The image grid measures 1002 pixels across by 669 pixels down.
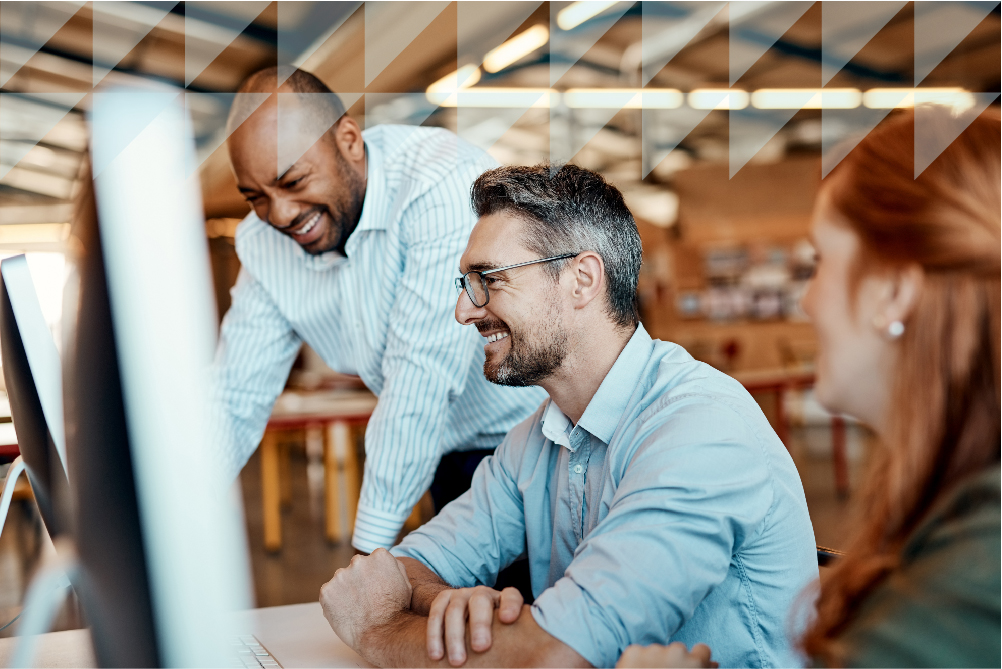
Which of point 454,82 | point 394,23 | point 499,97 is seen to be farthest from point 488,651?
point 499,97

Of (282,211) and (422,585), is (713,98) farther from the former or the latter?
(422,585)

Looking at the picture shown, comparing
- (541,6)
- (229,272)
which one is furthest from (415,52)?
(229,272)

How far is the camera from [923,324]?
70 cm

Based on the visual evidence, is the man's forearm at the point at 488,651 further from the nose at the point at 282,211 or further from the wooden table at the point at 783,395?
the wooden table at the point at 783,395

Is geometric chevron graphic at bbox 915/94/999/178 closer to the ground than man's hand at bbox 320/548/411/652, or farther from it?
farther from it

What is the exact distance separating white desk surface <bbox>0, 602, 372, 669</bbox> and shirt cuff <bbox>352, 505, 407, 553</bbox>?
240 mm

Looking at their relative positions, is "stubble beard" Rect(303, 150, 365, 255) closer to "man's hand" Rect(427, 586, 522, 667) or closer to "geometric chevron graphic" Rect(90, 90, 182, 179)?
"man's hand" Rect(427, 586, 522, 667)

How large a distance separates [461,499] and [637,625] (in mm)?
540

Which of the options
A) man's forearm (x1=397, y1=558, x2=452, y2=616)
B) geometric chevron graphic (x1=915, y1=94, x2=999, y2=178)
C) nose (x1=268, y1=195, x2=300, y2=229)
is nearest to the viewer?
→ geometric chevron graphic (x1=915, y1=94, x2=999, y2=178)

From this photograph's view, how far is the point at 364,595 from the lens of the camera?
1105 mm

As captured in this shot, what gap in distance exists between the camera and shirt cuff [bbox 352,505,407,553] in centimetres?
154

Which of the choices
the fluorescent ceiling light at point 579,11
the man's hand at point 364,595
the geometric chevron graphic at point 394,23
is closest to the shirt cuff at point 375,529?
the man's hand at point 364,595

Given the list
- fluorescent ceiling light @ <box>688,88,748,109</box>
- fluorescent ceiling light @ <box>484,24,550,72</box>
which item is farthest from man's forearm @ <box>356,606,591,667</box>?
fluorescent ceiling light @ <box>688,88,748,109</box>

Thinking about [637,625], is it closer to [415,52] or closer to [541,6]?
[541,6]
